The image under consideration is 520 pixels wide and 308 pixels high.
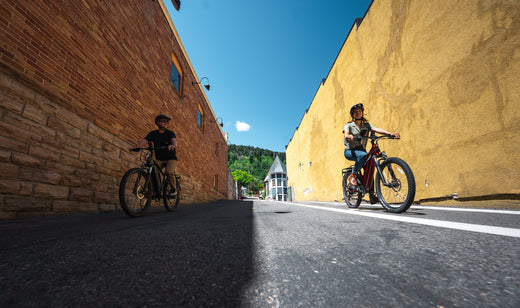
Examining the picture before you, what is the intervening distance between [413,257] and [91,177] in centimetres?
414

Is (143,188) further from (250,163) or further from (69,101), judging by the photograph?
(250,163)

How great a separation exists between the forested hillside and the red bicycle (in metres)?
62.5

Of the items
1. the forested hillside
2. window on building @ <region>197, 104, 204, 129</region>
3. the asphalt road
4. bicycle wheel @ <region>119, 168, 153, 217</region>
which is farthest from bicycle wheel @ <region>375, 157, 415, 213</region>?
the forested hillside

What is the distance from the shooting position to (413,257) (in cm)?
87

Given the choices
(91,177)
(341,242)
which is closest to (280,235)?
(341,242)

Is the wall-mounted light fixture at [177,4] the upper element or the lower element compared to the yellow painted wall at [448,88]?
upper

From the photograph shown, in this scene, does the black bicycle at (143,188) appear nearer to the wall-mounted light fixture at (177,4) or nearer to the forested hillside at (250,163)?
the wall-mounted light fixture at (177,4)

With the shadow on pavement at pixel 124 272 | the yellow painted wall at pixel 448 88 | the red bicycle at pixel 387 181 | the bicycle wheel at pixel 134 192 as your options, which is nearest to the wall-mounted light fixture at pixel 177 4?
the bicycle wheel at pixel 134 192

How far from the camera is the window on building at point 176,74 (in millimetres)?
7927

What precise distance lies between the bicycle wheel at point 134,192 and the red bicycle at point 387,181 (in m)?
3.50

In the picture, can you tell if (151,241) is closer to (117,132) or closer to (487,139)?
(117,132)

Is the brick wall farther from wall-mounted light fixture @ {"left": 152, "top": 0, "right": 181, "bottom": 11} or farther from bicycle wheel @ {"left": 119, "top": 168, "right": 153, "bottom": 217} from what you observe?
wall-mounted light fixture @ {"left": 152, "top": 0, "right": 181, "bottom": 11}

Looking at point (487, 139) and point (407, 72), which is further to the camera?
point (407, 72)

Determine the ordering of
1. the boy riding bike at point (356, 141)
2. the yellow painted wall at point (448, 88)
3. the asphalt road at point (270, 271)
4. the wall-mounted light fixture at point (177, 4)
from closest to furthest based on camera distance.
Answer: the asphalt road at point (270, 271), the yellow painted wall at point (448, 88), the boy riding bike at point (356, 141), the wall-mounted light fixture at point (177, 4)
